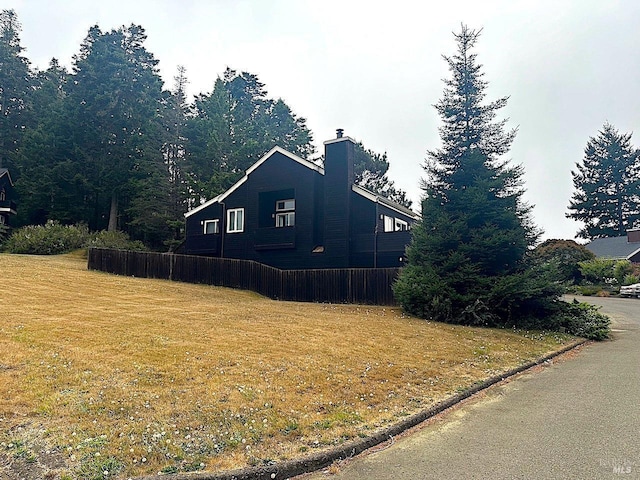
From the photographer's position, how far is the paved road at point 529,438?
175 inches

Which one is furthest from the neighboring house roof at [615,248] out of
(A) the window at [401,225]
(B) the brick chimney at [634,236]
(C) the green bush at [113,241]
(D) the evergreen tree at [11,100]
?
(D) the evergreen tree at [11,100]

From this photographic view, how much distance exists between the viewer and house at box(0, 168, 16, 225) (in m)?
43.9

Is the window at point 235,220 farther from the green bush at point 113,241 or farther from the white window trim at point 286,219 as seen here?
the green bush at point 113,241

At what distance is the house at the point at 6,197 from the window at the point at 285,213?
3144 cm

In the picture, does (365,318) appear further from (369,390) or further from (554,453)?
(554,453)

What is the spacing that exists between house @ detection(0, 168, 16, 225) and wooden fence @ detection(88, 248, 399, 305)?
1071 inches

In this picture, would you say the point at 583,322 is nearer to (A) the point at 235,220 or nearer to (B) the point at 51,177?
(A) the point at 235,220

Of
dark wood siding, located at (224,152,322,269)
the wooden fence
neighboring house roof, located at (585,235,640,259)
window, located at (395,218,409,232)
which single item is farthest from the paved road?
neighboring house roof, located at (585,235,640,259)

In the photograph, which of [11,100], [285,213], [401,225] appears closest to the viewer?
[401,225]

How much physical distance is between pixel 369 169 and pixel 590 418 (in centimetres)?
4300

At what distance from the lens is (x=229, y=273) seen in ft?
77.2

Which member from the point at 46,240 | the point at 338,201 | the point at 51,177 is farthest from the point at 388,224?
the point at 51,177

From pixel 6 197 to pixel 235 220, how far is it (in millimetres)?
31567

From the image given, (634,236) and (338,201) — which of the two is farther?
(634,236)
